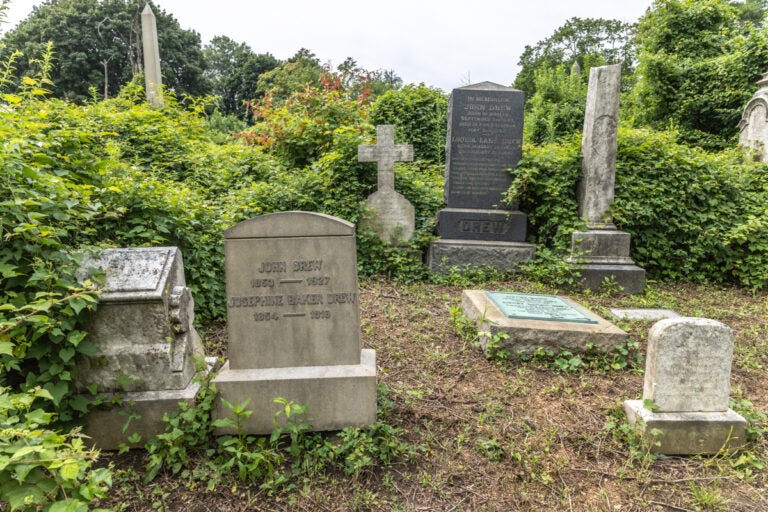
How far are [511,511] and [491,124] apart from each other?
17.3 feet

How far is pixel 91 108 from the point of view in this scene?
7.41m

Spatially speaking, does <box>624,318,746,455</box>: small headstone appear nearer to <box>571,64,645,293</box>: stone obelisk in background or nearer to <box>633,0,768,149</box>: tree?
<box>571,64,645,293</box>: stone obelisk in background

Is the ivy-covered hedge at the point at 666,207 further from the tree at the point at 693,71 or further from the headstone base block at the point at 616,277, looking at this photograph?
the tree at the point at 693,71

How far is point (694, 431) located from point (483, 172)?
14.7 feet

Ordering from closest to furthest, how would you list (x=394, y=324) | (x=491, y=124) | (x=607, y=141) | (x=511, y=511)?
(x=511, y=511) < (x=394, y=324) < (x=607, y=141) < (x=491, y=124)

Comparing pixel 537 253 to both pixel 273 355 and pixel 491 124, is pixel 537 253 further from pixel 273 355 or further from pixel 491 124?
pixel 273 355

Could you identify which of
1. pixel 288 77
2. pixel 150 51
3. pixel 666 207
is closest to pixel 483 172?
pixel 666 207

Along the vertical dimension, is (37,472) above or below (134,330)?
below

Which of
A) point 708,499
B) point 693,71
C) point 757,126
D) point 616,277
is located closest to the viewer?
point 708,499

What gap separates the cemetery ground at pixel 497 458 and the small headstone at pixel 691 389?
0.34ft

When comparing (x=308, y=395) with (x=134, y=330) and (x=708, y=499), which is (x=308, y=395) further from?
(x=708, y=499)

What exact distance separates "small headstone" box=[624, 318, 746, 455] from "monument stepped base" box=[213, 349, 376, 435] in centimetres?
166

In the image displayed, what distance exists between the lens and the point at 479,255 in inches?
241

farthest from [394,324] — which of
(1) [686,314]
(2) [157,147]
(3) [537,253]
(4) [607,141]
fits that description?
(2) [157,147]
